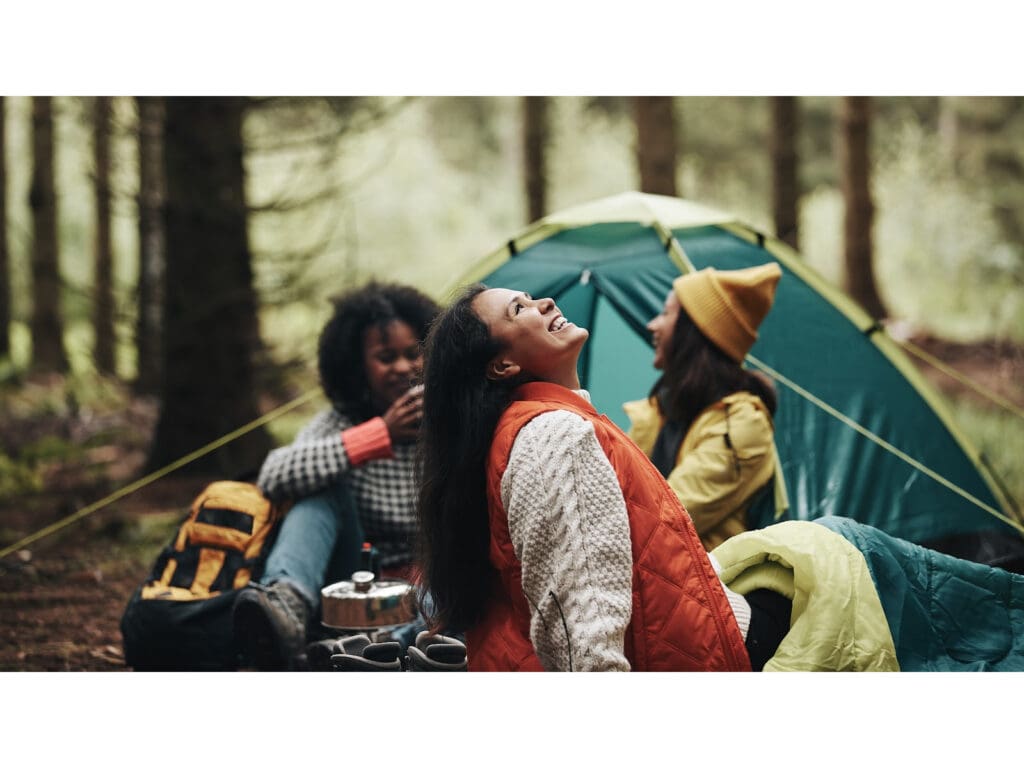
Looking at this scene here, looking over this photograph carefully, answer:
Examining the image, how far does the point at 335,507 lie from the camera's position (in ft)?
9.77

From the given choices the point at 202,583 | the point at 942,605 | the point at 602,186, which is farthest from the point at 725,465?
the point at 602,186

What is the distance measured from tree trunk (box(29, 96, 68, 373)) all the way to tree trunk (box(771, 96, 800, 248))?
4.86 meters

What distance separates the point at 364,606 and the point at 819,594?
1.21m

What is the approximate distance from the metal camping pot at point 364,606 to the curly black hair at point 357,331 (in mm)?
620

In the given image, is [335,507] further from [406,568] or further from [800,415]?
[800,415]

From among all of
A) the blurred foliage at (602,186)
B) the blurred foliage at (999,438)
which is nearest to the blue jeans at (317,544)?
the blurred foliage at (999,438)

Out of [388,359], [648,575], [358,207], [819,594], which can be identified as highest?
[358,207]

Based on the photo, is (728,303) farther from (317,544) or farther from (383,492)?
(317,544)

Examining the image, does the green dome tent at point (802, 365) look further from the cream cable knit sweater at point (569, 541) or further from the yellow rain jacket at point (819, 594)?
the cream cable knit sweater at point (569, 541)

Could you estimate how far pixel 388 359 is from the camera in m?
3.13

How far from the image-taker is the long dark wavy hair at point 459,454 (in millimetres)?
1814

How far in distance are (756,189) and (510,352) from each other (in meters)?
12.4
